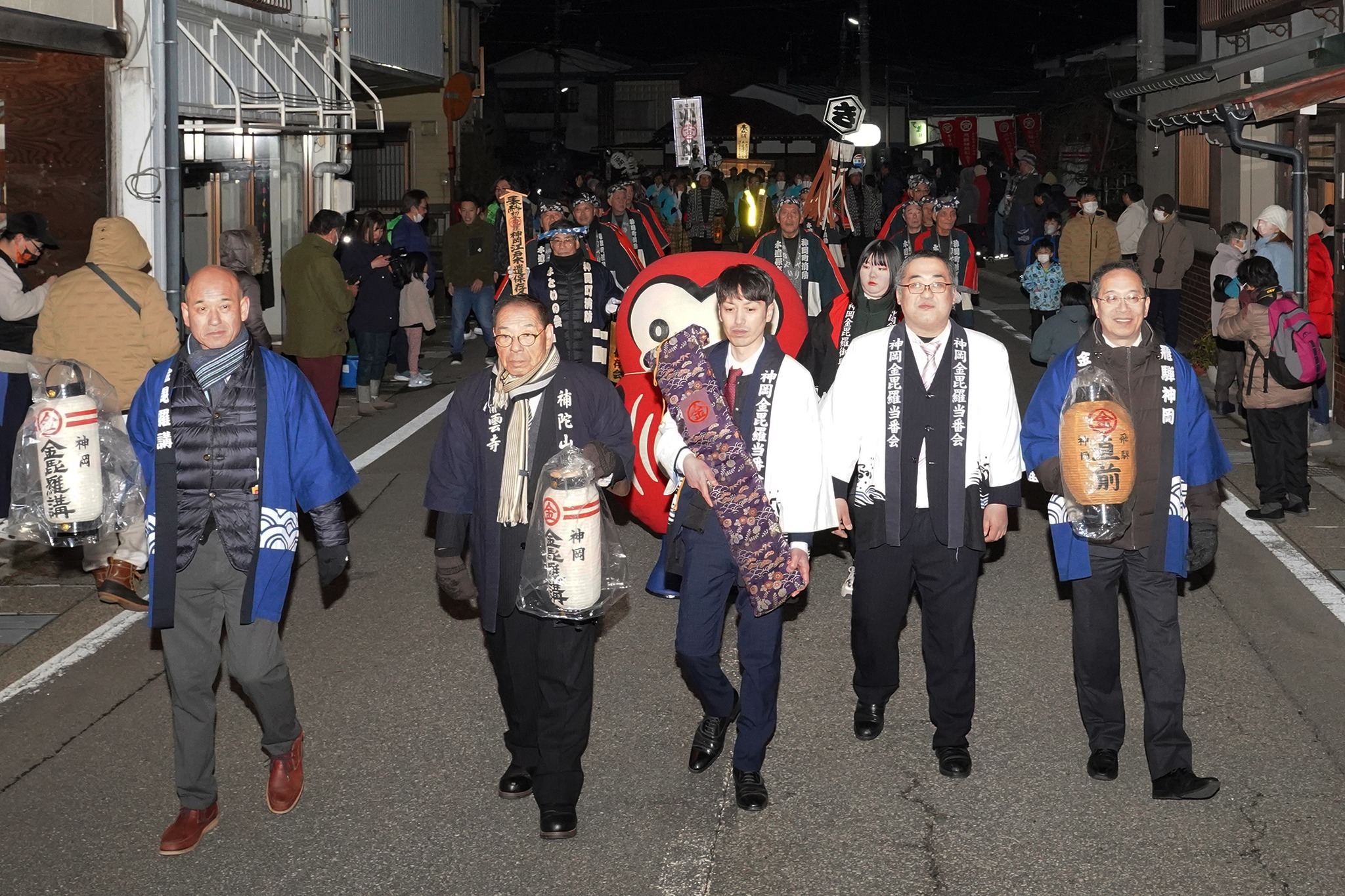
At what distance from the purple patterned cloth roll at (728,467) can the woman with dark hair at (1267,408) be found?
5.72 m

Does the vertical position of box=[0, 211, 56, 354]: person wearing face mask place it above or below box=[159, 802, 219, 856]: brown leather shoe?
above

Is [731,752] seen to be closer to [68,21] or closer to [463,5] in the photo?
[68,21]

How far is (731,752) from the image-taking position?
243 inches

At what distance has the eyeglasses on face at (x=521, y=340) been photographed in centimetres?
521

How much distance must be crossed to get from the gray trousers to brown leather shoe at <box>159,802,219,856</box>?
0.03 metres

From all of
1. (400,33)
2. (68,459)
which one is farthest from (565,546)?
(400,33)

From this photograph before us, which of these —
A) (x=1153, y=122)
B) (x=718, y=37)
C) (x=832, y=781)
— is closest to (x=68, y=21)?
(x=832, y=781)

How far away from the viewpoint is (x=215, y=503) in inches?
207

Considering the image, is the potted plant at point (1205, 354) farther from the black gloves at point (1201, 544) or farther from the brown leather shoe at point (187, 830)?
the brown leather shoe at point (187, 830)

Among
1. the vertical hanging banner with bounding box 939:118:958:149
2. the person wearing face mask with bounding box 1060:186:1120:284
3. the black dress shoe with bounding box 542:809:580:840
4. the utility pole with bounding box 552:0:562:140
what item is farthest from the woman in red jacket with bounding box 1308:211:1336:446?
the utility pole with bounding box 552:0:562:140

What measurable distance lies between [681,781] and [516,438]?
5.11 ft

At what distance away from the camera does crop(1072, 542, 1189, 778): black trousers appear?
558cm

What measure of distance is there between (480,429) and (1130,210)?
644 inches

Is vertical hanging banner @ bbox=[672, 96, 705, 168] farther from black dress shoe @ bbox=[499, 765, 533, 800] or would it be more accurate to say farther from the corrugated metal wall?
black dress shoe @ bbox=[499, 765, 533, 800]
